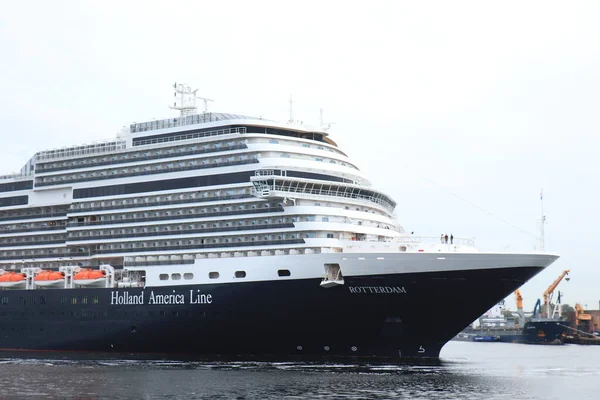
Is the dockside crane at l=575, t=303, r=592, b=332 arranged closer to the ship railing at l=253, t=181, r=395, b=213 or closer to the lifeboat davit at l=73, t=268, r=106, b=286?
the ship railing at l=253, t=181, r=395, b=213

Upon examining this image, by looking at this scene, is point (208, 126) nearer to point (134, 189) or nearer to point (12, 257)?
point (134, 189)

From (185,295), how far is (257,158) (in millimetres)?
9033

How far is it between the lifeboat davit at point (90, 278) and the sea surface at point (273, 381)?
531 centimetres

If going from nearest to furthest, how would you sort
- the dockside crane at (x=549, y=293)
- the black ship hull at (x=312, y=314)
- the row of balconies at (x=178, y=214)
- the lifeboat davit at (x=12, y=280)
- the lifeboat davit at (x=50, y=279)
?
the black ship hull at (x=312, y=314) → the row of balconies at (x=178, y=214) → the lifeboat davit at (x=50, y=279) → the lifeboat davit at (x=12, y=280) → the dockside crane at (x=549, y=293)

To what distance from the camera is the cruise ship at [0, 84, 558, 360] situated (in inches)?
1796

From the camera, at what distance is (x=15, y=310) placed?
56281 mm

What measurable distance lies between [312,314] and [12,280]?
23.0 metres

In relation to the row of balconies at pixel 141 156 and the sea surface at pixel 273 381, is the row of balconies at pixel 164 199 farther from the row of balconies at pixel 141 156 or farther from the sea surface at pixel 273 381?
the sea surface at pixel 273 381

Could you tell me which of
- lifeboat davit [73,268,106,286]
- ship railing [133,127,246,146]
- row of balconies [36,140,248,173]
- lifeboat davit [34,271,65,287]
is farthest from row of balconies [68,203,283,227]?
ship railing [133,127,246,146]

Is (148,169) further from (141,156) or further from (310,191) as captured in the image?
(310,191)

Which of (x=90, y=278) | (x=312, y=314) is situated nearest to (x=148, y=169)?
(x=90, y=278)

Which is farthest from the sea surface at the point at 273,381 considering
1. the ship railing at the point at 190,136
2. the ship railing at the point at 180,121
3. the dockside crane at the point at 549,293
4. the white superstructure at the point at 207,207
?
the dockside crane at the point at 549,293

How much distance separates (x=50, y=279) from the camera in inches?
2163

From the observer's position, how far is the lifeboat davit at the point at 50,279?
54.8 meters
